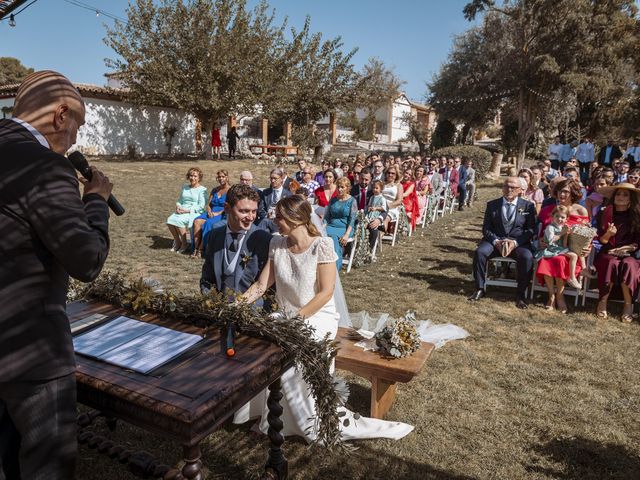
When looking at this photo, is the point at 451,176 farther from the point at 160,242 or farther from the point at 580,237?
the point at 160,242

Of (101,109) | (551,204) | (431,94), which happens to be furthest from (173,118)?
(551,204)

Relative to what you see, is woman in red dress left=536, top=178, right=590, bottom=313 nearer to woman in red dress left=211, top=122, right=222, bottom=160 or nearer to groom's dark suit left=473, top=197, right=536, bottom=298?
groom's dark suit left=473, top=197, right=536, bottom=298

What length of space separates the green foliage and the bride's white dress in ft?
97.4

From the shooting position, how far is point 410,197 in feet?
36.6

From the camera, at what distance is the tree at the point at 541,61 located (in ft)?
80.6

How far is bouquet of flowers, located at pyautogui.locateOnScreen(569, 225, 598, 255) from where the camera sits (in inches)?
248

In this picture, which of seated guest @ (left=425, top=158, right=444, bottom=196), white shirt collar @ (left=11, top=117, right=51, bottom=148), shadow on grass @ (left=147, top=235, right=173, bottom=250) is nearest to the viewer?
white shirt collar @ (left=11, top=117, right=51, bottom=148)

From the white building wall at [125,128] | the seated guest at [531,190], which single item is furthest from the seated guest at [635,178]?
the white building wall at [125,128]

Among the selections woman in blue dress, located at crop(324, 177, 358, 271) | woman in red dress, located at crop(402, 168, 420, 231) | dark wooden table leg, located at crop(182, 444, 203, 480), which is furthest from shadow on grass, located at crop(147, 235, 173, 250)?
dark wooden table leg, located at crop(182, 444, 203, 480)

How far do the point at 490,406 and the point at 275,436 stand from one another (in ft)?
6.95

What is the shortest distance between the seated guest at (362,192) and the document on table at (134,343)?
24.2ft

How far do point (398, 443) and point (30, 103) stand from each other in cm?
310

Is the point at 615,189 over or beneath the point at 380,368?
over

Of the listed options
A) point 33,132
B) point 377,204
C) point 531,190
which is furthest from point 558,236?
point 33,132
